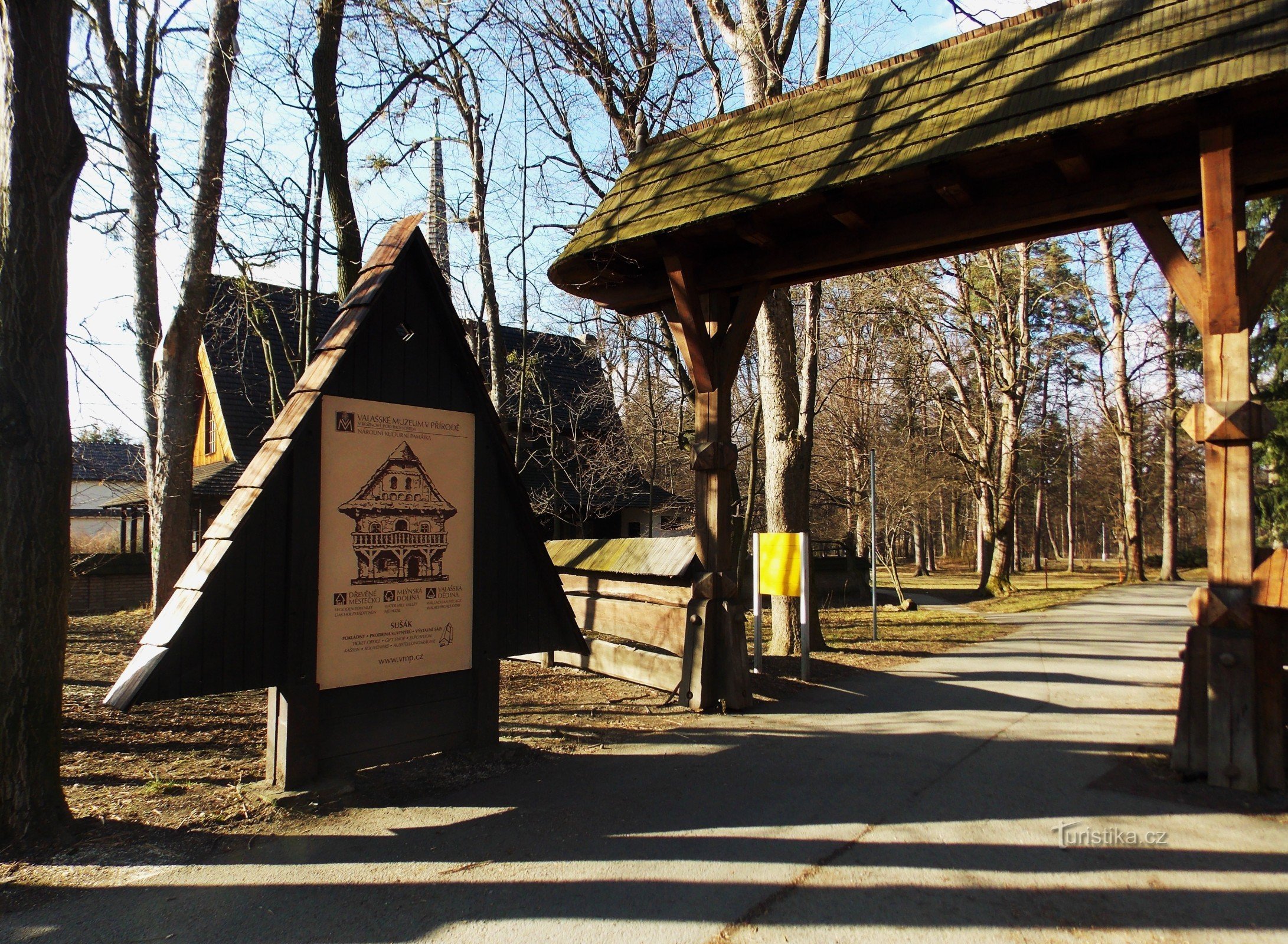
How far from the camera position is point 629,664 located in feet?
30.0

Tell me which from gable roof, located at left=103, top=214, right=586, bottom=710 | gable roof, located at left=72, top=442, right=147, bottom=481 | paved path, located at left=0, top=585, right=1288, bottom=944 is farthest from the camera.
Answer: gable roof, located at left=72, top=442, right=147, bottom=481

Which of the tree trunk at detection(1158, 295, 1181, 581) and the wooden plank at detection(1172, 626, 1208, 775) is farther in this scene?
the tree trunk at detection(1158, 295, 1181, 581)

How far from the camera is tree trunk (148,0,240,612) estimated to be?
9.92 metres

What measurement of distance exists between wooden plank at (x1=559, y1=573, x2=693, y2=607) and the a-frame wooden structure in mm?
1871

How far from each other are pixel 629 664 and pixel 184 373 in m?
6.59

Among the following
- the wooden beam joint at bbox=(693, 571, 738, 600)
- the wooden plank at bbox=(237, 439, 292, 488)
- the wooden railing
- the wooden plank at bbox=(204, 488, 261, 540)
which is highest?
the wooden plank at bbox=(237, 439, 292, 488)

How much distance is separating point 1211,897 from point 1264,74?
4636mm

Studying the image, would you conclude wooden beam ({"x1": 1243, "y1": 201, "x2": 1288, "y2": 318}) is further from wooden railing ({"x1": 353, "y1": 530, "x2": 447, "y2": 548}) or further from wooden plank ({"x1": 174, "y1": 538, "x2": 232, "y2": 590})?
wooden plank ({"x1": 174, "y1": 538, "x2": 232, "y2": 590})

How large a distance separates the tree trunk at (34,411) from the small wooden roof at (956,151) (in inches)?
171

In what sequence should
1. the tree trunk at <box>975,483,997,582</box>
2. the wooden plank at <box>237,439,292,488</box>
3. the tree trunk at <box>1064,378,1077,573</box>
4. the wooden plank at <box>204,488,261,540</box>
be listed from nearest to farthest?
the wooden plank at <box>204,488,261,540</box> → the wooden plank at <box>237,439,292,488</box> → the tree trunk at <box>975,483,997,582</box> → the tree trunk at <box>1064,378,1077,573</box>

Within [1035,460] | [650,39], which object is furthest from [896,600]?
[1035,460]

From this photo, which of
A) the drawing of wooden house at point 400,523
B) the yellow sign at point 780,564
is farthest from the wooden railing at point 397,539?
the yellow sign at point 780,564

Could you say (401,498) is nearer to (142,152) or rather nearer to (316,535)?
(316,535)

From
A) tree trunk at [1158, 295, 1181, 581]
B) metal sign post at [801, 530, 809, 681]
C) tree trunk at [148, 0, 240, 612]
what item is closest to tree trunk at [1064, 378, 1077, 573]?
tree trunk at [1158, 295, 1181, 581]
